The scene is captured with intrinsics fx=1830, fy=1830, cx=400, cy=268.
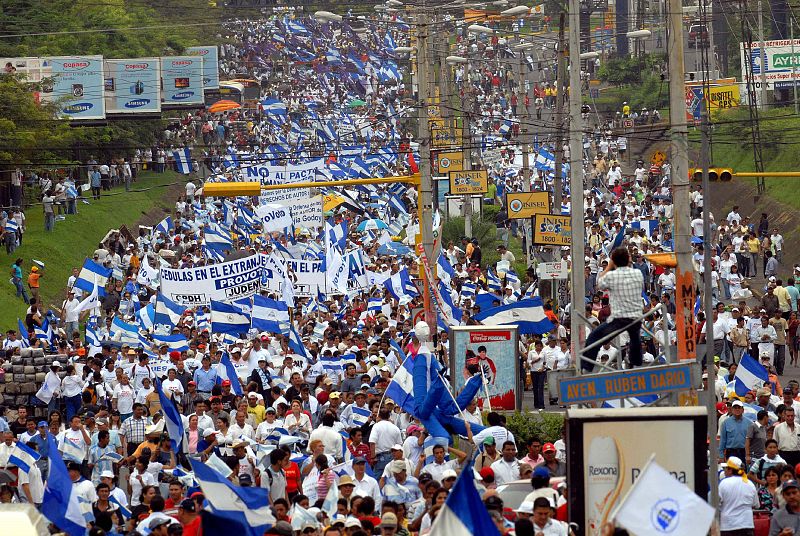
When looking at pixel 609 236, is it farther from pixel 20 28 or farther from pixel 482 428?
pixel 20 28

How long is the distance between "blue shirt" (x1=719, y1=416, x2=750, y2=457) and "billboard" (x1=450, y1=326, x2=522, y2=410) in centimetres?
410

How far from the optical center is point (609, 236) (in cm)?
4203

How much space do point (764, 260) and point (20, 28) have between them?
40.6 metres

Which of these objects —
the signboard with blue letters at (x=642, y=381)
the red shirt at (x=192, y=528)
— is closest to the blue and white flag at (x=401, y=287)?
the red shirt at (x=192, y=528)

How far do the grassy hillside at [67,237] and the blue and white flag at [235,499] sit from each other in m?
27.1

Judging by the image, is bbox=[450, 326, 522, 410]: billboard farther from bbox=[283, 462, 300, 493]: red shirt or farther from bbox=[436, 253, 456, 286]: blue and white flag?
bbox=[436, 253, 456, 286]: blue and white flag

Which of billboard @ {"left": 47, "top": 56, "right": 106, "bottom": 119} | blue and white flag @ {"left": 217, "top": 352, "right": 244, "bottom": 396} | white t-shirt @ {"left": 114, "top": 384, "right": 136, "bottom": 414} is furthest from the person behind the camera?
billboard @ {"left": 47, "top": 56, "right": 106, "bottom": 119}

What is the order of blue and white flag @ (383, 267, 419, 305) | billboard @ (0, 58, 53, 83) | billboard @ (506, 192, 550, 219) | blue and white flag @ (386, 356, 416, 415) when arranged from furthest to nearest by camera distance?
1. billboard @ (0, 58, 53, 83)
2. billboard @ (506, 192, 550, 219)
3. blue and white flag @ (383, 267, 419, 305)
4. blue and white flag @ (386, 356, 416, 415)

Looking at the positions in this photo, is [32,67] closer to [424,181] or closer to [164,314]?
[424,181]

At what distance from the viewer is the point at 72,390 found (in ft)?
82.4

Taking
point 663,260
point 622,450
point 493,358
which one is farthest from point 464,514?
point 493,358

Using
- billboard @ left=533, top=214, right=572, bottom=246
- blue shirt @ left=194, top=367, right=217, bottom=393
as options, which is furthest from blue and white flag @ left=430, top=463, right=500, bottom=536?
billboard @ left=533, top=214, right=572, bottom=246

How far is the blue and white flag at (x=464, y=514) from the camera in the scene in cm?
1073

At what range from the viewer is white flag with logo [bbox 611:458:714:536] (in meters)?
10.0
